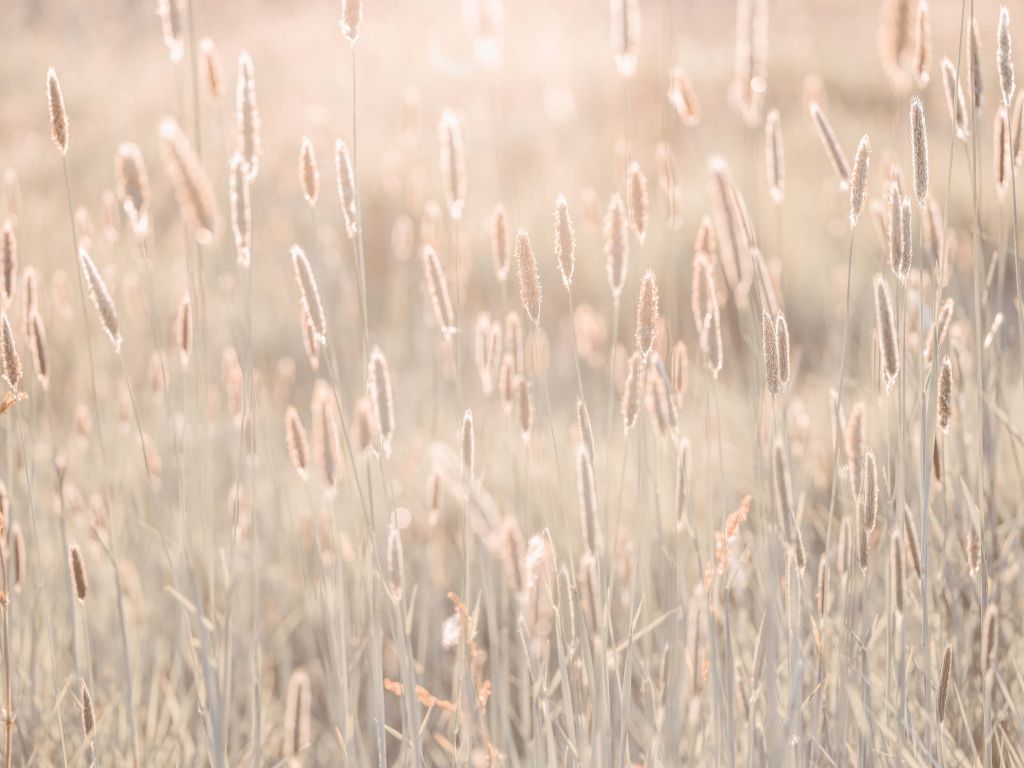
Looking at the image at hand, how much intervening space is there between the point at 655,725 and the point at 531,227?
2.95 m

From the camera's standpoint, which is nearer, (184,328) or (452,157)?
(452,157)

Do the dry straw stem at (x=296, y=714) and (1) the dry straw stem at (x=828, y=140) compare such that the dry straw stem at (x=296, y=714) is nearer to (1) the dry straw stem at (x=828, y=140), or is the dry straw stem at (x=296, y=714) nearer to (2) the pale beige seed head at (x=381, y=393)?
(2) the pale beige seed head at (x=381, y=393)

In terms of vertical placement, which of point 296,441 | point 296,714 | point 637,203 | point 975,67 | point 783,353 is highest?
point 975,67

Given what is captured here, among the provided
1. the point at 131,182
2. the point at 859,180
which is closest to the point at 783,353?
the point at 859,180

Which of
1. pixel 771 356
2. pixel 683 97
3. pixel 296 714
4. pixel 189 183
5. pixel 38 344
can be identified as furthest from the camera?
pixel 683 97

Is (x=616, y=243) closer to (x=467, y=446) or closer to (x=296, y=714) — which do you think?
(x=467, y=446)

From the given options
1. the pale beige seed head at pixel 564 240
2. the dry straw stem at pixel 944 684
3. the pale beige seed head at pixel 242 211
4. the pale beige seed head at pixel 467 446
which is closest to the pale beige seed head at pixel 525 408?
the pale beige seed head at pixel 467 446

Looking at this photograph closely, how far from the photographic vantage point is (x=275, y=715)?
5.03 ft

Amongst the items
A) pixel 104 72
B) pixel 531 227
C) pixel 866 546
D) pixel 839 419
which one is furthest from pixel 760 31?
pixel 104 72

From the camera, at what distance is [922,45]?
98 cm

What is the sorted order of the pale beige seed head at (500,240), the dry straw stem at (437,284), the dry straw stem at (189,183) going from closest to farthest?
the dry straw stem at (189,183)
the dry straw stem at (437,284)
the pale beige seed head at (500,240)

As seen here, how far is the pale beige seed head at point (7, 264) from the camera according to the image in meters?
0.93

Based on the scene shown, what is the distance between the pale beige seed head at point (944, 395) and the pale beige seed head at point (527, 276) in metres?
0.35

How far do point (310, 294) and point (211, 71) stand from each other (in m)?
0.32
